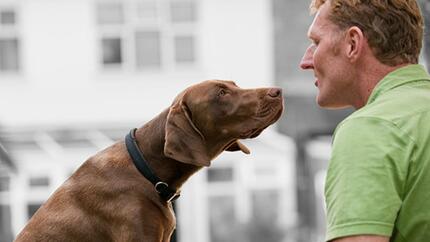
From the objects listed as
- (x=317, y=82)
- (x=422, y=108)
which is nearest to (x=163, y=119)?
(x=317, y=82)

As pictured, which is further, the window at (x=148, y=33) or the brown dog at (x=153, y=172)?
the window at (x=148, y=33)

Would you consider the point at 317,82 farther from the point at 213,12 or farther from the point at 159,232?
the point at 213,12

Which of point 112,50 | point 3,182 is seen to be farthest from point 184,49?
point 3,182

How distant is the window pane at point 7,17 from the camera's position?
2349 centimetres

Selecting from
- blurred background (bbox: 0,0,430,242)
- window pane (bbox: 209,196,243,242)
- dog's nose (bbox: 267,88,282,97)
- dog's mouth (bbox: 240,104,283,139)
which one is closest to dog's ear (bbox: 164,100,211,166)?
dog's mouth (bbox: 240,104,283,139)

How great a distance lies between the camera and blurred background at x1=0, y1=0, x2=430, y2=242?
23234 mm

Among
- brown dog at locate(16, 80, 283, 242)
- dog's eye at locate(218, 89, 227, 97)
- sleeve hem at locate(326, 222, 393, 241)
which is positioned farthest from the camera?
dog's eye at locate(218, 89, 227, 97)

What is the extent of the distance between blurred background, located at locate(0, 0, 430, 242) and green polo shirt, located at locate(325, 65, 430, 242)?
19.9m

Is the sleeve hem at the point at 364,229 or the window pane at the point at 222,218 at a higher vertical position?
A: the sleeve hem at the point at 364,229

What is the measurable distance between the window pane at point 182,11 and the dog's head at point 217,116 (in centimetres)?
1997

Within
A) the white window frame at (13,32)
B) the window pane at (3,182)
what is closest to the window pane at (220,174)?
the window pane at (3,182)

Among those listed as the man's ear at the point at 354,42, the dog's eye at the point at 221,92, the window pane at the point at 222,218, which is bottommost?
the window pane at the point at 222,218

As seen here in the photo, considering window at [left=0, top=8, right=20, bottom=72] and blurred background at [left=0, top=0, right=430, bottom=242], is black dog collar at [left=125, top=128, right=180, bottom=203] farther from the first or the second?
window at [left=0, top=8, right=20, bottom=72]

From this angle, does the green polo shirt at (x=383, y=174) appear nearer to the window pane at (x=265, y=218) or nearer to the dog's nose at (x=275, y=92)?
the dog's nose at (x=275, y=92)
